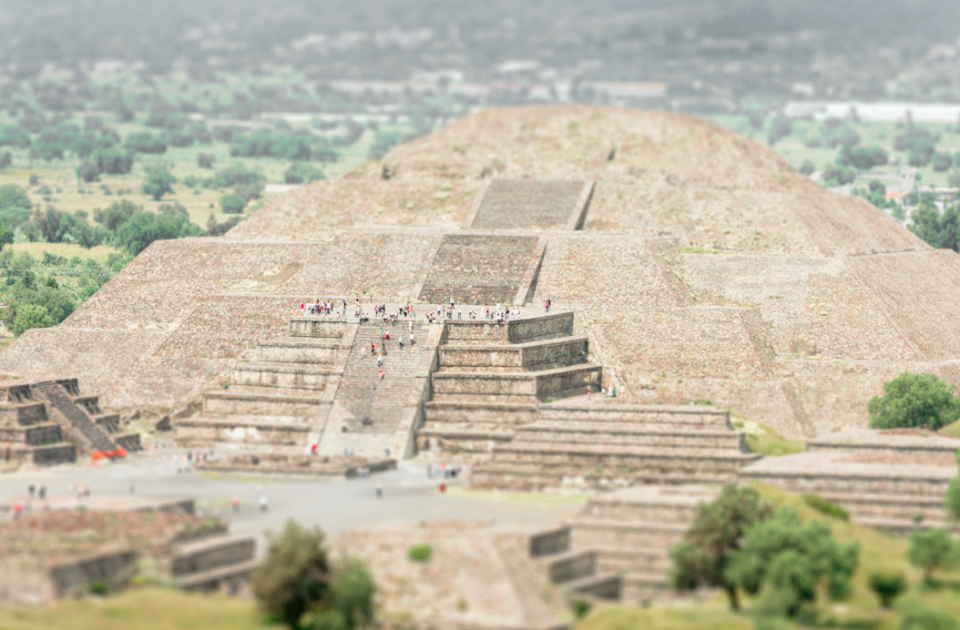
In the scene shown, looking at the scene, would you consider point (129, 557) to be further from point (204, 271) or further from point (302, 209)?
point (302, 209)

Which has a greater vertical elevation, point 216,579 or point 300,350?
point 300,350

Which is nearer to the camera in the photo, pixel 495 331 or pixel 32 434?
pixel 32 434

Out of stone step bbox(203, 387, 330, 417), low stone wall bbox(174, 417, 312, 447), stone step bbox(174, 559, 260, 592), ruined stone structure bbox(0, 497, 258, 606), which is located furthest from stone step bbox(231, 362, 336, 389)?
stone step bbox(174, 559, 260, 592)

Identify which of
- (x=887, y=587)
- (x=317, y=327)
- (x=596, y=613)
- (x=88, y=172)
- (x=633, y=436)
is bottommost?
(x=596, y=613)

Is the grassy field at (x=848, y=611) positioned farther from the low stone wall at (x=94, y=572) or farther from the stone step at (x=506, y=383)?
the stone step at (x=506, y=383)

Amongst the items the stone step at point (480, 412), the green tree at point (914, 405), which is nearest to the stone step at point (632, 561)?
the stone step at point (480, 412)

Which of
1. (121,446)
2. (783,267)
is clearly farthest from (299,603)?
(783,267)

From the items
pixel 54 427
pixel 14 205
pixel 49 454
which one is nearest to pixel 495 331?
pixel 54 427

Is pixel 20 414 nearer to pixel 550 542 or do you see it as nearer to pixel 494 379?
pixel 494 379
